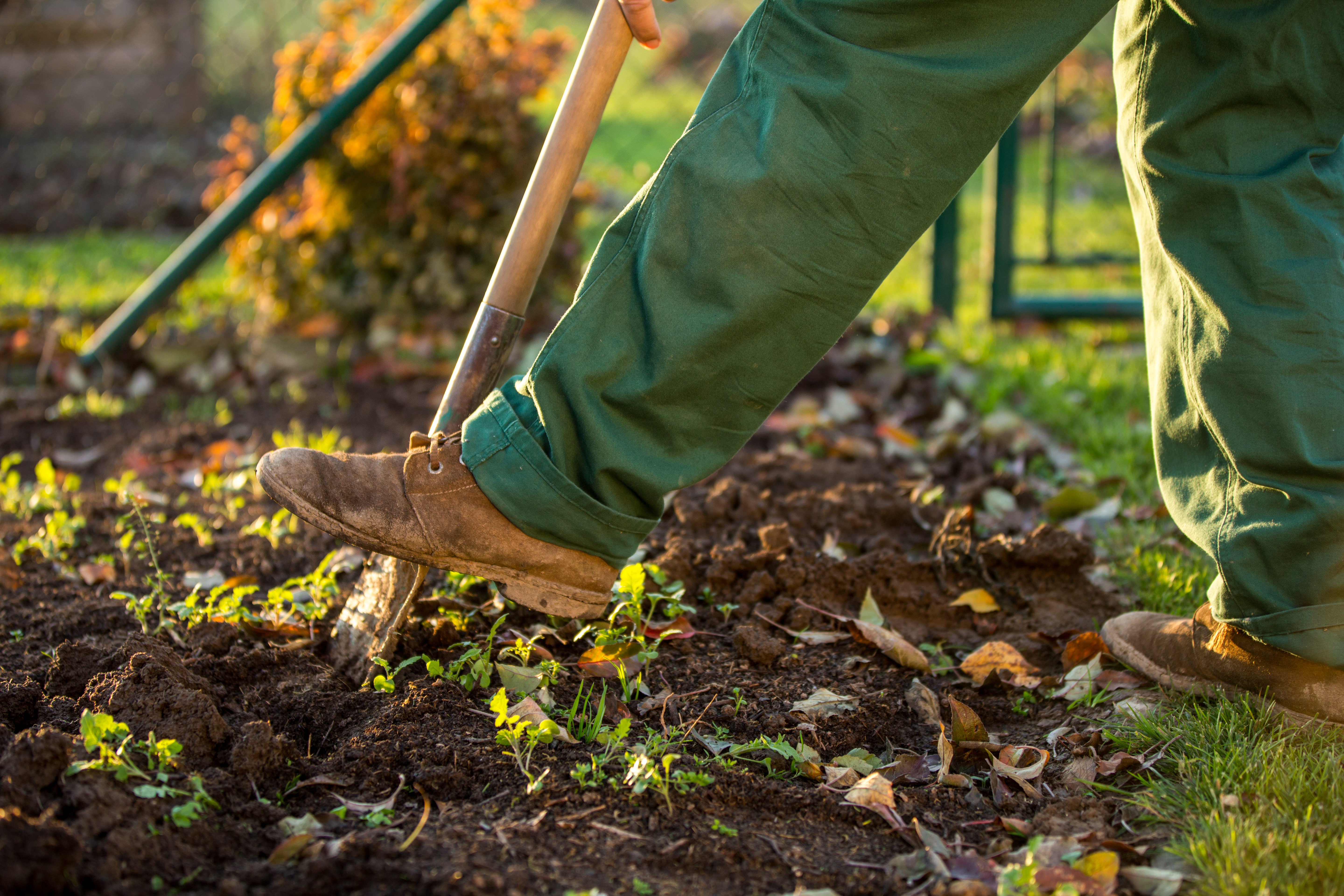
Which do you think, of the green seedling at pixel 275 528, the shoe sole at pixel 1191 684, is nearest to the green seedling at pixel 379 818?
the green seedling at pixel 275 528

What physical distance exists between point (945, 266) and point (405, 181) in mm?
2039

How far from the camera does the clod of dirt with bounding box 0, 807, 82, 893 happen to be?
3.77 feet

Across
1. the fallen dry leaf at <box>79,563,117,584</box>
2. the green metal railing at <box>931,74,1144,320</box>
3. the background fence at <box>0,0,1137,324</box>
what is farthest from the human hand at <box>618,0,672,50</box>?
the background fence at <box>0,0,1137,324</box>

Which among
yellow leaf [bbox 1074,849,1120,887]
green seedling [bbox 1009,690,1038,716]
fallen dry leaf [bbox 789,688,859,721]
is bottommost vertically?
green seedling [bbox 1009,690,1038,716]

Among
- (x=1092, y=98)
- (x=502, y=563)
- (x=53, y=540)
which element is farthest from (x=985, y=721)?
(x=1092, y=98)

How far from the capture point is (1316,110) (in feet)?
5.08

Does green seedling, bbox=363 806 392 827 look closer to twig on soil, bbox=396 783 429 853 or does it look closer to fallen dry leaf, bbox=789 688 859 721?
twig on soil, bbox=396 783 429 853

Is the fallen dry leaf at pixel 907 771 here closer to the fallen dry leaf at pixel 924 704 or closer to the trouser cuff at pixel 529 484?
the fallen dry leaf at pixel 924 704

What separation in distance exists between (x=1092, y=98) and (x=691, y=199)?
8071 millimetres

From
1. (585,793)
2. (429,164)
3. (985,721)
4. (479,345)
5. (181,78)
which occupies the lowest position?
(985,721)

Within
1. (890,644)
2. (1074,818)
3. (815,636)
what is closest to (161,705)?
(815,636)

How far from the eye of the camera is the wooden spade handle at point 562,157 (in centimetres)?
171

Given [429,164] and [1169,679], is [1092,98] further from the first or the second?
[1169,679]

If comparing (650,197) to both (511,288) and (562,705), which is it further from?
(562,705)
